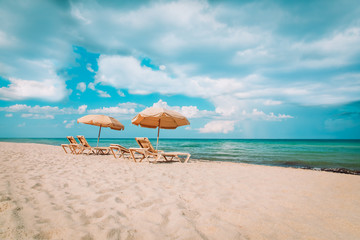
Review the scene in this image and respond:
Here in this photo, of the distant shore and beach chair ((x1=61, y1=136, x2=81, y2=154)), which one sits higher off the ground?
beach chair ((x1=61, y1=136, x2=81, y2=154))

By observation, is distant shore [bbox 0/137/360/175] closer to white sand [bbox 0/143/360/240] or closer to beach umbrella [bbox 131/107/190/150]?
beach umbrella [bbox 131/107/190/150]

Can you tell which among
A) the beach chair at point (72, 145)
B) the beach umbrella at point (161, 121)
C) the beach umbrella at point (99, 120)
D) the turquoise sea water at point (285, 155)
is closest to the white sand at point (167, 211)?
the beach umbrella at point (161, 121)

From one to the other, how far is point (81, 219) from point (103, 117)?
8674mm

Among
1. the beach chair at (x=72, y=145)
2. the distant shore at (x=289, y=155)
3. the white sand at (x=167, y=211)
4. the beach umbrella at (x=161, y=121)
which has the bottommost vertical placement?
the distant shore at (x=289, y=155)

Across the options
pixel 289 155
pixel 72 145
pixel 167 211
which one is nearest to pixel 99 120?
pixel 72 145

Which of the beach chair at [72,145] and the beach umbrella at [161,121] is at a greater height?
the beach umbrella at [161,121]

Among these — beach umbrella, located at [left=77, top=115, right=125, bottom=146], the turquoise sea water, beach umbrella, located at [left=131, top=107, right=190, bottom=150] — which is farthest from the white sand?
the turquoise sea water

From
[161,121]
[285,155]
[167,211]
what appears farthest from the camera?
[285,155]

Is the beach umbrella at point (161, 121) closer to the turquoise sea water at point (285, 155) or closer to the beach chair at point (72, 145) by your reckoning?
the beach chair at point (72, 145)

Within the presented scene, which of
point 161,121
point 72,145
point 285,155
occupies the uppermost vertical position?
point 161,121

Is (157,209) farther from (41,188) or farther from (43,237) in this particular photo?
(41,188)

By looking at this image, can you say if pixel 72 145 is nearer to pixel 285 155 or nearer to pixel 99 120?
pixel 99 120

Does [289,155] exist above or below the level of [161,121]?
below

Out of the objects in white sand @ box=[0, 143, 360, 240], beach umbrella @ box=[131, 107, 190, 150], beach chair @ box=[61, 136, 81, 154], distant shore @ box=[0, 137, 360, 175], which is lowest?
distant shore @ box=[0, 137, 360, 175]
